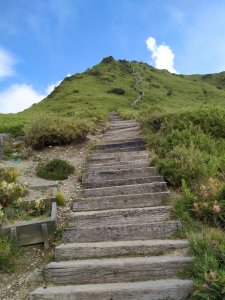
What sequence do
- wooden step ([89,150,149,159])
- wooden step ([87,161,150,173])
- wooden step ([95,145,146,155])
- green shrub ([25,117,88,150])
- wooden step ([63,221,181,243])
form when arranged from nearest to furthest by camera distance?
wooden step ([63,221,181,243])
wooden step ([87,161,150,173])
wooden step ([89,150,149,159])
wooden step ([95,145,146,155])
green shrub ([25,117,88,150])

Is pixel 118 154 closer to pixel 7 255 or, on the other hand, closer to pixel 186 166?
pixel 186 166

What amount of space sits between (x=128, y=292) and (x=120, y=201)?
10.3 feet

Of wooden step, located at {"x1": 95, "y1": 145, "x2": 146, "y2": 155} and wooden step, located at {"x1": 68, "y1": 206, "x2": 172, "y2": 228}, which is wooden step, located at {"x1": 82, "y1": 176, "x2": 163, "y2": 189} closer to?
wooden step, located at {"x1": 68, "y1": 206, "x2": 172, "y2": 228}

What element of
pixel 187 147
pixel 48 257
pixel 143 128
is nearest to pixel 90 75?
pixel 143 128

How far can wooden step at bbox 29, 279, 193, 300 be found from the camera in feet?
17.6

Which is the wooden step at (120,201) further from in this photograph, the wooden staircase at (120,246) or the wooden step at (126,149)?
the wooden step at (126,149)

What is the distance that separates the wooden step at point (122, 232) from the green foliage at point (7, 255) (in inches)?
40.2

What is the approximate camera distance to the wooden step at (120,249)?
21.0 ft

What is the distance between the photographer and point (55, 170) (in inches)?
432

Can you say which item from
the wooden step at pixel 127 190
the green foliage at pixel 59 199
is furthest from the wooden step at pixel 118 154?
the green foliage at pixel 59 199

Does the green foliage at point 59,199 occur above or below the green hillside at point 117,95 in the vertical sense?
below

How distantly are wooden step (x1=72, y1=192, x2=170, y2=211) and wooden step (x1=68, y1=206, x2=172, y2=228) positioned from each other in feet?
1.66

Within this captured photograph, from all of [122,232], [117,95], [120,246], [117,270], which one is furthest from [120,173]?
[117,95]

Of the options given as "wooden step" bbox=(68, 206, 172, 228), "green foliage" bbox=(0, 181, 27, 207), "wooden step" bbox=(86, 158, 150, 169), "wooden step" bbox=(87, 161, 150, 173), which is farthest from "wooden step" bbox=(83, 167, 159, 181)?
"green foliage" bbox=(0, 181, 27, 207)
